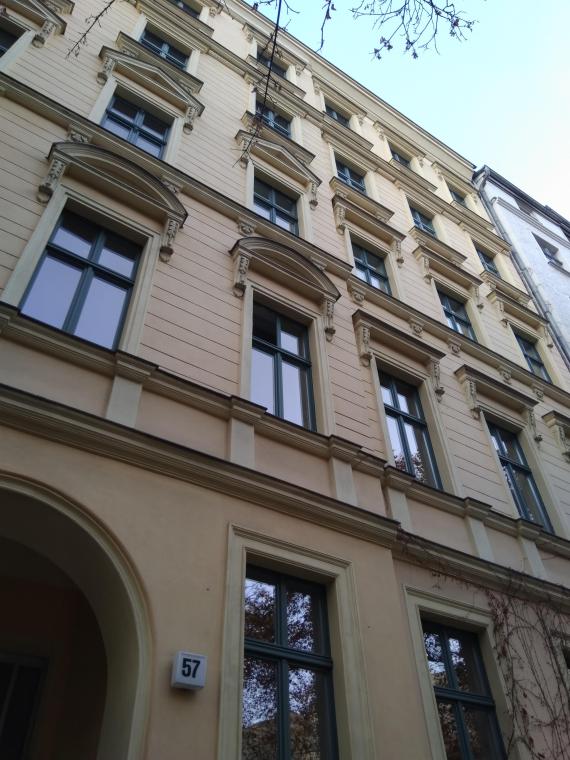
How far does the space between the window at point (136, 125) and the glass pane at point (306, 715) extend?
25.9 ft

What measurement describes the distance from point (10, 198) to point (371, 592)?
579cm

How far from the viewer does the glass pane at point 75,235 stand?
22.6 feet

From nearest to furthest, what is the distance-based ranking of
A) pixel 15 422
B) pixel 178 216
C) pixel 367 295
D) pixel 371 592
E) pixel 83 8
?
pixel 15 422 < pixel 371 592 < pixel 178 216 < pixel 367 295 < pixel 83 8

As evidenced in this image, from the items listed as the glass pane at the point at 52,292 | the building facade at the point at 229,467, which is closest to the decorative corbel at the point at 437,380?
the building facade at the point at 229,467

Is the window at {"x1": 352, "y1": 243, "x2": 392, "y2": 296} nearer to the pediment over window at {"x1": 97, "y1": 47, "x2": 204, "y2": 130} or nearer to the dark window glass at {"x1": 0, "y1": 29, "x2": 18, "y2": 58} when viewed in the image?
the pediment over window at {"x1": 97, "y1": 47, "x2": 204, "y2": 130}

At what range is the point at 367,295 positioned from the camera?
33.2 ft

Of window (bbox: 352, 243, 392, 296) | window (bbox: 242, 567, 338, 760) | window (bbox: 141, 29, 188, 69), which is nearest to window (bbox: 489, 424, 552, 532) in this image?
window (bbox: 352, 243, 392, 296)

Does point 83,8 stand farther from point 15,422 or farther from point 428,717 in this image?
point 428,717

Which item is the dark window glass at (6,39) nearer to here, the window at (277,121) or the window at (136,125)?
the window at (136,125)

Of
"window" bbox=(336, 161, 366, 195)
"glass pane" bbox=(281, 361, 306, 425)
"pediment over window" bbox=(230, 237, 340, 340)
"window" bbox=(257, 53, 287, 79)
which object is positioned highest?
"window" bbox=(257, 53, 287, 79)

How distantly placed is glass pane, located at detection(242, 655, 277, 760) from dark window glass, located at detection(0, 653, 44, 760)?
7.26 feet

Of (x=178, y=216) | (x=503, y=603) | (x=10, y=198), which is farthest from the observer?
(x=178, y=216)

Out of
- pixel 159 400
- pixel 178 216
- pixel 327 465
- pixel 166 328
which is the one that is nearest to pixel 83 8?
pixel 178 216

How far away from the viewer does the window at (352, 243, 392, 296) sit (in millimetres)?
11352
